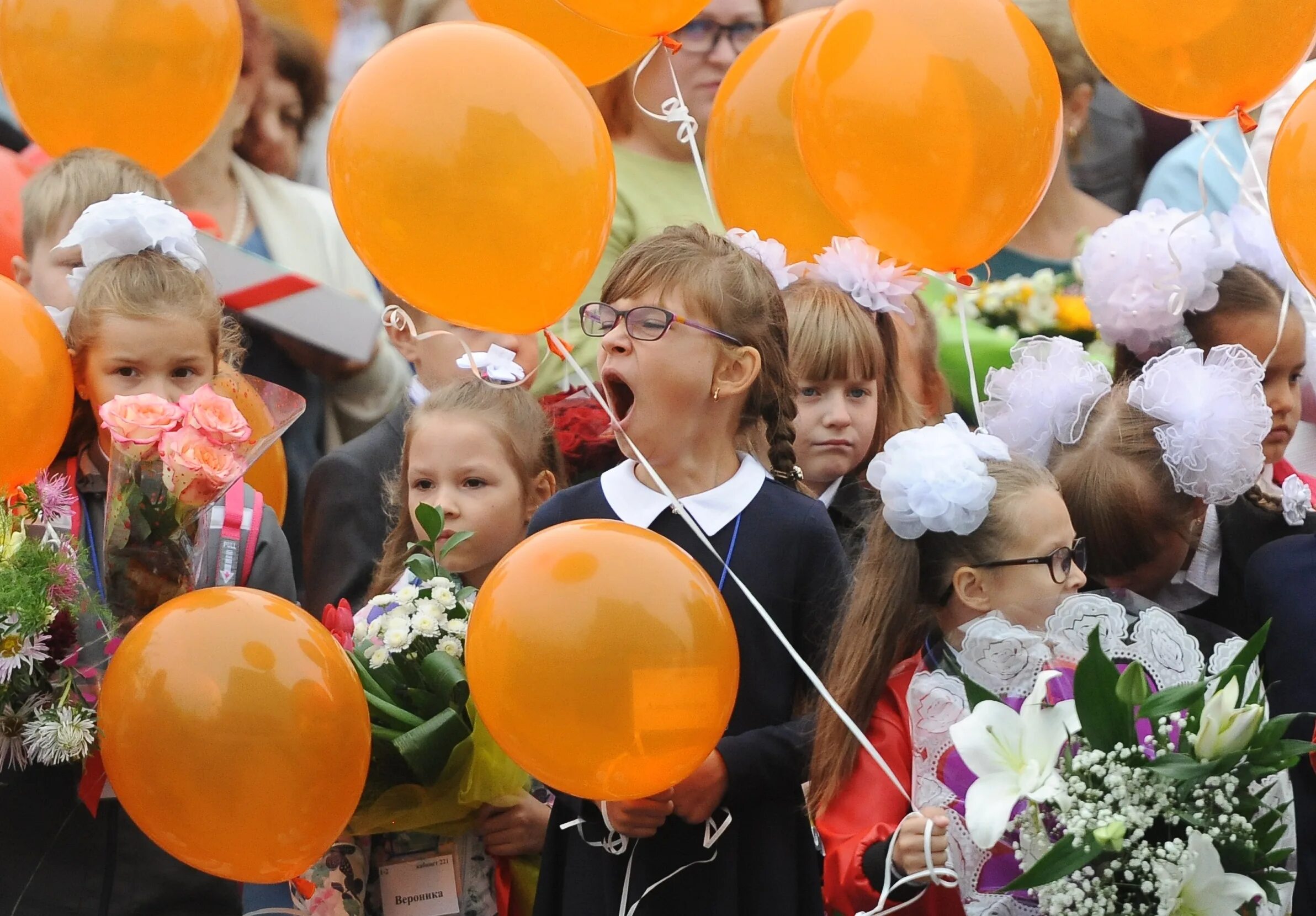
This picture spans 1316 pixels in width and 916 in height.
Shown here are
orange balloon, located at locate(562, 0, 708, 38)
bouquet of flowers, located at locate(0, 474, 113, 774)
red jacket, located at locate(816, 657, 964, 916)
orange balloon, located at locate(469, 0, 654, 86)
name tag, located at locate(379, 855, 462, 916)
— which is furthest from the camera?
orange balloon, located at locate(469, 0, 654, 86)

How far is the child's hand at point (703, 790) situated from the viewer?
3094mm

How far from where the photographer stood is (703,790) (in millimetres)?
3096

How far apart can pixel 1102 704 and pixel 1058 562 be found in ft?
1.73

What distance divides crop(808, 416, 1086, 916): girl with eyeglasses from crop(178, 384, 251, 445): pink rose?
3.57 feet

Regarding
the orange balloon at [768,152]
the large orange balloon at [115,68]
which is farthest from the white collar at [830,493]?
the large orange balloon at [115,68]

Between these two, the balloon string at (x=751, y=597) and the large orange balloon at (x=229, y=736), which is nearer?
the large orange balloon at (x=229, y=736)

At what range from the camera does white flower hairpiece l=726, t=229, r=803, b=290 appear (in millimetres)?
3740

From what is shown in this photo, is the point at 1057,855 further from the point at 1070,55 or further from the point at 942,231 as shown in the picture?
the point at 1070,55

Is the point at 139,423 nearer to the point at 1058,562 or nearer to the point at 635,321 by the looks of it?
the point at 635,321

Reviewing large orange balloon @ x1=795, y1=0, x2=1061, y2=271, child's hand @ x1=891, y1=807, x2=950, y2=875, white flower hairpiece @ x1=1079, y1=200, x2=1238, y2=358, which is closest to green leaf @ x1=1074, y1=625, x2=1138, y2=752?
child's hand @ x1=891, y1=807, x2=950, y2=875

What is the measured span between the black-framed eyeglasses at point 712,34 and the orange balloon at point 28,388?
2.02 m

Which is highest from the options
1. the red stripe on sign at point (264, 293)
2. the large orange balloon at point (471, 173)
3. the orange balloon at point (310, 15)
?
the large orange balloon at point (471, 173)

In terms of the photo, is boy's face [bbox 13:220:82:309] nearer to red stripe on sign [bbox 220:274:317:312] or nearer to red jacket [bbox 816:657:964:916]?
red stripe on sign [bbox 220:274:317:312]

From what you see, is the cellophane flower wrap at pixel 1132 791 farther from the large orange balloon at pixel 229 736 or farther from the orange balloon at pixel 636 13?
the orange balloon at pixel 636 13
